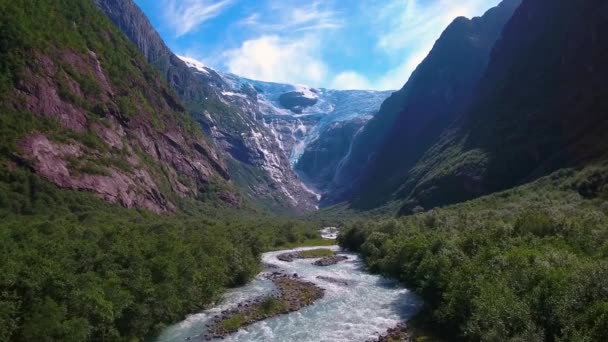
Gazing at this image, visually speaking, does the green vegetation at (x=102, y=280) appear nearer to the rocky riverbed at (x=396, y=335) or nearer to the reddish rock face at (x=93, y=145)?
the rocky riverbed at (x=396, y=335)

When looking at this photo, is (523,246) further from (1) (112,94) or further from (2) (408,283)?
(1) (112,94)

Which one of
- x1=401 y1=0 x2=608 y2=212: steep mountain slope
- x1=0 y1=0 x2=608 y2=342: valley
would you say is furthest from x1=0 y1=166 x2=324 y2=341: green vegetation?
x1=401 y1=0 x2=608 y2=212: steep mountain slope

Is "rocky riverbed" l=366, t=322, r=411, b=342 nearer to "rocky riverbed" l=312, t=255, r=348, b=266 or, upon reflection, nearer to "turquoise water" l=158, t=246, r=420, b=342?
"turquoise water" l=158, t=246, r=420, b=342

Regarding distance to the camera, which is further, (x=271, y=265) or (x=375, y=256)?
(x=271, y=265)

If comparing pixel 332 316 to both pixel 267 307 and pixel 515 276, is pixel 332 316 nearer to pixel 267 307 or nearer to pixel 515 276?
pixel 267 307

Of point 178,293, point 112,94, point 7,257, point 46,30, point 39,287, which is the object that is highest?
point 46,30

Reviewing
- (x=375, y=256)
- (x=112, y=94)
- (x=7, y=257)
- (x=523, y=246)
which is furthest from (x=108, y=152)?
(x=523, y=246)

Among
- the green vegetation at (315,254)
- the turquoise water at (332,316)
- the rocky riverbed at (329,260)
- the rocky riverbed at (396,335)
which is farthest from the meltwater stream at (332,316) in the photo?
the green vegetation at (315,254)
